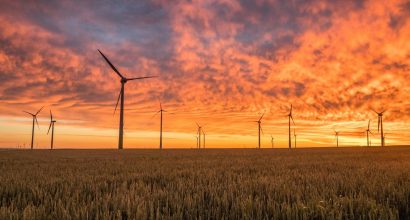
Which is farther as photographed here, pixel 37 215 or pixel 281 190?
pixel 281 190

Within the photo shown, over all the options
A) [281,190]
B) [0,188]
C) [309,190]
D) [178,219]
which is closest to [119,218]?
[178,219]

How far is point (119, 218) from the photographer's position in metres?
4.12

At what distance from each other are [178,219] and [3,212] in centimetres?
244

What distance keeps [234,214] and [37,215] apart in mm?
2760

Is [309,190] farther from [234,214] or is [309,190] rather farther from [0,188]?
[0,188]

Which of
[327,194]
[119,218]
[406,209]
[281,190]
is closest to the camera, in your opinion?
[119,218]

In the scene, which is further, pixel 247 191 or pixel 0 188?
pixel 0 188

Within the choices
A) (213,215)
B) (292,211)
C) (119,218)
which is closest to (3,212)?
(119,218)

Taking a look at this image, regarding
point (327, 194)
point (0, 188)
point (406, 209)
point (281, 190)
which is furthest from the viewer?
point (0, 188)

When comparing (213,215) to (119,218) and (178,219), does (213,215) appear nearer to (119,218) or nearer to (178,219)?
(178,219)

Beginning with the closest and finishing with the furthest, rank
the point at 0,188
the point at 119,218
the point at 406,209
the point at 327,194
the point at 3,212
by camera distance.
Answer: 1. the point at 119,218
2. the point at 3,212
3. the point at 406,209
4. the point at 327,194
5. the point at 0,188

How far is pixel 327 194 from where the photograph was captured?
649 centimetres

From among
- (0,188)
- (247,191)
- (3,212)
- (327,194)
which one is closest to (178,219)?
(3,212)

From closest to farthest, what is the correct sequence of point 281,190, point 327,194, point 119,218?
1. point 119,218
2. point 327,194
3. point 281,190
